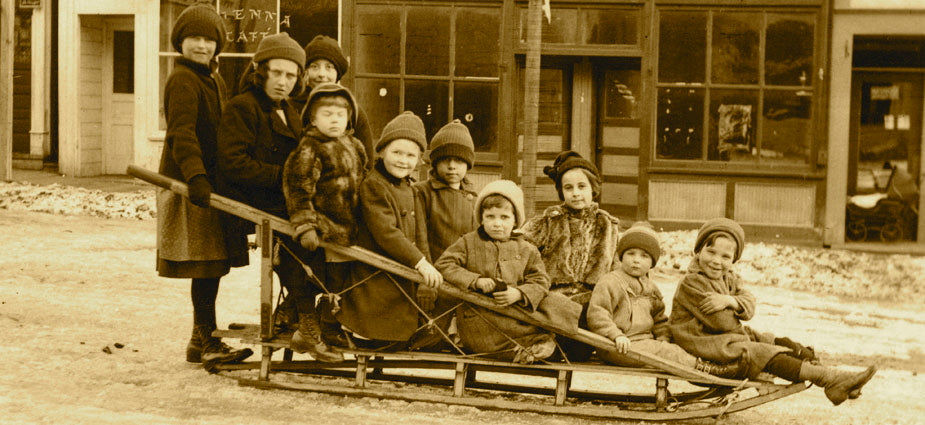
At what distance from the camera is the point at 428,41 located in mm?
15016

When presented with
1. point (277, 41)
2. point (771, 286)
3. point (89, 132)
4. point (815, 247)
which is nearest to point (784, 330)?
point (771, 286)

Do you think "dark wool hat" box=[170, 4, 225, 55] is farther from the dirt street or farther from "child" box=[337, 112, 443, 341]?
the dirt street

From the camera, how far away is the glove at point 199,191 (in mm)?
6211


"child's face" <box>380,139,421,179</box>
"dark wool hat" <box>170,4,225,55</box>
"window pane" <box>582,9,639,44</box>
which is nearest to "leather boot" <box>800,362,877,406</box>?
"child's face" <box>380,139,421,179</box>

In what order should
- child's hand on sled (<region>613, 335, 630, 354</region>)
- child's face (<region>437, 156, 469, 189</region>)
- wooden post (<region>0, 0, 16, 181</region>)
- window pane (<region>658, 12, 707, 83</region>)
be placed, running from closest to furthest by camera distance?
child's hand on sled (<region>613, 335, 630, 354</region>) → child's face (<region>437, 156, 469, 189</region>) → window pane (<region>658, 12, 707, 83</region>) → wooden post (<region>0, 0, 16, 181</region>)

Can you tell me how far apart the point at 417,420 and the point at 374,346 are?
26.1 inches

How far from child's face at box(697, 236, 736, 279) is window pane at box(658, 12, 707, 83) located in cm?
893

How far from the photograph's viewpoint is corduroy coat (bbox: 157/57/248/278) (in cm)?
659

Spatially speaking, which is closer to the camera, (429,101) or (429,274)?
(429,274)

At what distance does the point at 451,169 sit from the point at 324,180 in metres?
0.67

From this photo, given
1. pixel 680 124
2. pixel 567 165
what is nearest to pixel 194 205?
pixel 567 165

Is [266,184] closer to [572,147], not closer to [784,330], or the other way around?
[784,330]

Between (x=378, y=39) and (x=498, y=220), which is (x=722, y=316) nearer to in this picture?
(x=498, y=220)

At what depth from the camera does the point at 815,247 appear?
14344mm
